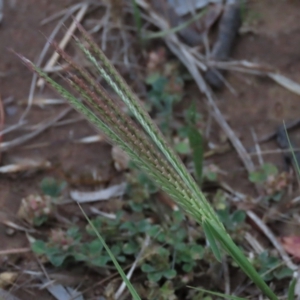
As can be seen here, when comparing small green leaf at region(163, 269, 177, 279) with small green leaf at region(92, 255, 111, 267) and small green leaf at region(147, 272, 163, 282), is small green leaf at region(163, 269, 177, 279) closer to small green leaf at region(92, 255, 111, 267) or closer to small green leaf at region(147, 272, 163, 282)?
small green leaf at region(147, 272, 163, 282)

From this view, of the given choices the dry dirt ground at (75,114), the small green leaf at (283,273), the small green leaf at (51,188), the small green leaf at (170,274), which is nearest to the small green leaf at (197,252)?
the small green leaf at (170,274)

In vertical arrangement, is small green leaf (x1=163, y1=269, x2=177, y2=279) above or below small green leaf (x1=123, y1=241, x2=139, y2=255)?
below

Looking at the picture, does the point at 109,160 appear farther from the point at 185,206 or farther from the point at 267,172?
the point at 185,206

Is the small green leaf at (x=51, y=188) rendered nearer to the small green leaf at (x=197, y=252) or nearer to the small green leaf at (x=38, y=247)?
the small green leaf at (x=38, y=247)

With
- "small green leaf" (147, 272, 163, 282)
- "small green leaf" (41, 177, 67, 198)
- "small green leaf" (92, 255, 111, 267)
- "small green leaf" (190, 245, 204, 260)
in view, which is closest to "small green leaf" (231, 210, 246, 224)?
→ "small green leaf" (190, 245, 204, 260)

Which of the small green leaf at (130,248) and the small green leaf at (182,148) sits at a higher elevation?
the small green leaf at (182,148)

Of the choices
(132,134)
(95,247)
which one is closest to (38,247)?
(95,247)

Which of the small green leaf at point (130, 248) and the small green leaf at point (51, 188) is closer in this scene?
the small green leaf at point (130, 248)

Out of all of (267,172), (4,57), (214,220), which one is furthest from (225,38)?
(214,220)
